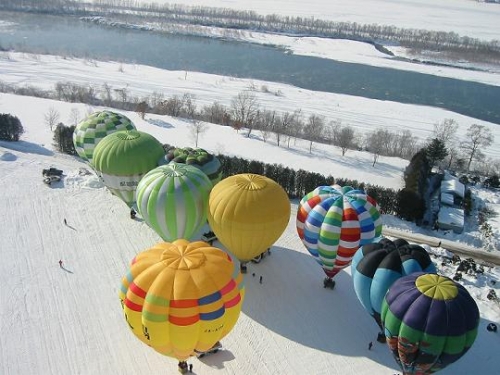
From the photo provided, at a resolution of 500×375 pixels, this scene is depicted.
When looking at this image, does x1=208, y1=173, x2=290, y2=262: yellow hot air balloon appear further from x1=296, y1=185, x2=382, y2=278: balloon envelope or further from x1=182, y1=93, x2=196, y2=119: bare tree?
x1=182, y1=93, x2=196, y2=119: bare tree

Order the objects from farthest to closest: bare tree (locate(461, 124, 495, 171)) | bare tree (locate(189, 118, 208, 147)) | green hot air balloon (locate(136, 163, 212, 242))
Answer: bare tree (locate(461, 124, 495, 171)), bare tree (locate(189, 118, 208, 147)), green hot air balloon (locate(136, 163, 212, 242))

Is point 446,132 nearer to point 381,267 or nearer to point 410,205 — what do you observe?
point 410,205

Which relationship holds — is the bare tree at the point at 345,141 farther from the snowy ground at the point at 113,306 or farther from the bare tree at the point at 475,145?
the snowy ground at the point at 113,306

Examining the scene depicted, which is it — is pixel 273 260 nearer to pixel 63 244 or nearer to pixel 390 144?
pixel 63 244

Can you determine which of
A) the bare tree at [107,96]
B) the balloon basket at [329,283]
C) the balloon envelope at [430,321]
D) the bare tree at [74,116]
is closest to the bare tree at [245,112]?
the bare tree at [107,96]

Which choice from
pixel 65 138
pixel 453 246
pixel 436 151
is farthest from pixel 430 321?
pixel 65 138

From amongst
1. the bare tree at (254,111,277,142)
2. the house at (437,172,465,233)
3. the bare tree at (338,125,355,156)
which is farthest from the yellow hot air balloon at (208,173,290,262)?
the bare tree at (254,111,277,142)
